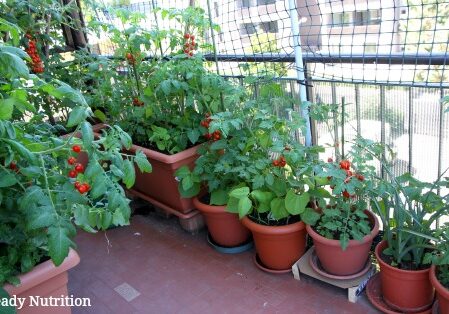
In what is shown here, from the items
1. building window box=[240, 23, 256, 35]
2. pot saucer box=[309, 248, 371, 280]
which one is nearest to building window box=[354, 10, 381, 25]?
building window box=[240, 23, 256, 35]

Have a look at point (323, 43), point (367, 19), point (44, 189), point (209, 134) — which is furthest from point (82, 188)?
point (367, 19)

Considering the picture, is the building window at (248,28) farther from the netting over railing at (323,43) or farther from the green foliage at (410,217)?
the green foliage at (410,217)

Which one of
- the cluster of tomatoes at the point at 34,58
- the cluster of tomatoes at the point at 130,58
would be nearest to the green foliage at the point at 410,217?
the cluster of tomatoes at the point at 130,58

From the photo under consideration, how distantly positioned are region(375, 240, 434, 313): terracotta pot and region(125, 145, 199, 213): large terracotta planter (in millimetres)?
1166

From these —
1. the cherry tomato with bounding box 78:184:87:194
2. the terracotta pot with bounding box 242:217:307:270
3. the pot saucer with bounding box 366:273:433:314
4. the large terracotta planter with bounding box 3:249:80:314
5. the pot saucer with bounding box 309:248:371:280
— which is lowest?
the pot saucer with bounding box 366:273:433:314

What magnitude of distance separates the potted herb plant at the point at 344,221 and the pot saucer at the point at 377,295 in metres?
0.08

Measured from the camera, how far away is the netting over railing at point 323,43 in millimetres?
1707

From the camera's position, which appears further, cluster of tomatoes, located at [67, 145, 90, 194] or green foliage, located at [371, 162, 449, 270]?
green foliage, located at [371, 162, 449, 270]

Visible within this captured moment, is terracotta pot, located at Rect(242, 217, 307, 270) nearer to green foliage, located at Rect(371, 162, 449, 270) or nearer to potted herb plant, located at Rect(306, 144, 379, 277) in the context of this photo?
potted herb plant, located at Rect(306, 144, 379, 277)

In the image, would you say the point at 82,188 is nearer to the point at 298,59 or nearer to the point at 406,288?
the point at 298,59

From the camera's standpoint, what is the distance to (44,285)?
5.15ft

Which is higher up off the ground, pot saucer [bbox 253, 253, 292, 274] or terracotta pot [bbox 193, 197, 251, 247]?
terracotta pot [bbox 193, 197, 251, 247]

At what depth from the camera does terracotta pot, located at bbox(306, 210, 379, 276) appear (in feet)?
5.82

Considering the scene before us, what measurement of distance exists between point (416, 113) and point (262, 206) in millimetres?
827
